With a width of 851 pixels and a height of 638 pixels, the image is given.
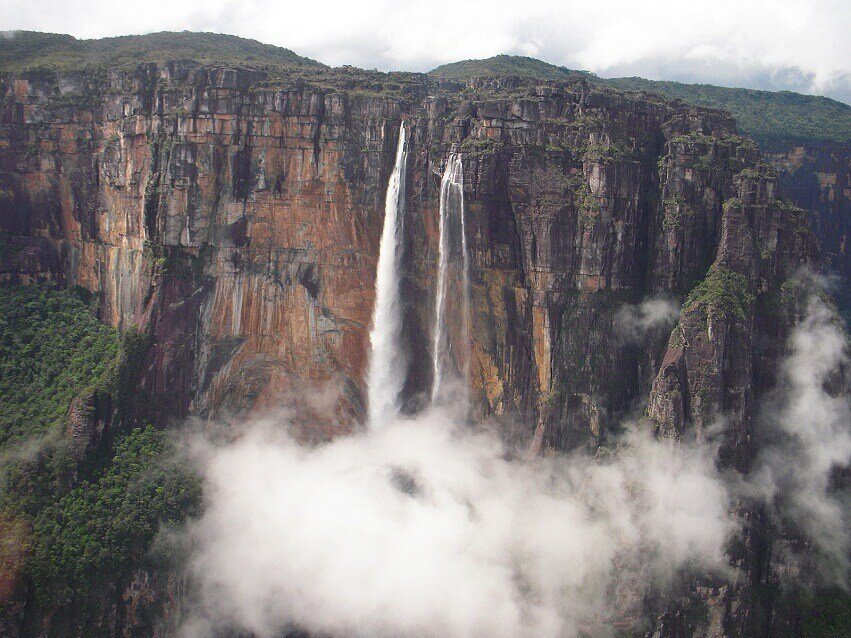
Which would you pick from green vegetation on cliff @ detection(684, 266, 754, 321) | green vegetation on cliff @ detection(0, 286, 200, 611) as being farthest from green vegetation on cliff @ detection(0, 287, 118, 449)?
green vegetation on cliff @ detection(684, 266, 754, 321)

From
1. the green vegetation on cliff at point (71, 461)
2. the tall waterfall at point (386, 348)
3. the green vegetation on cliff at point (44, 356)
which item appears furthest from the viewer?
the tall waterfall at point (386, 348)

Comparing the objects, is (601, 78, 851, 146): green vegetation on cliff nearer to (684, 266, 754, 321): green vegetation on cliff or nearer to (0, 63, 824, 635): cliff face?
(0, 63, 824, 635): cliff face

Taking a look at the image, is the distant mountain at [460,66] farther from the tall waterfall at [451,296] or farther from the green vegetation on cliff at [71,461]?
the green vegetation on cliff at [71,461]

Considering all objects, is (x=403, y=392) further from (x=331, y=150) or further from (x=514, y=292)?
(x=331, y=150)

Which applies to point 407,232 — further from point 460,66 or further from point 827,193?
point 827,193

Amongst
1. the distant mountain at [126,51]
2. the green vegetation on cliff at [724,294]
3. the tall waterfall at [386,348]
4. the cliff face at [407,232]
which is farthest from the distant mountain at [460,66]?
the green vegetation on cliff at [724,294]

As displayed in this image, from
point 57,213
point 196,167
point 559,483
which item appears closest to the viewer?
point 559,483

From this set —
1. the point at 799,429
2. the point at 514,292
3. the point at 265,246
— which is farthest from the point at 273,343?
the point at 799,429
